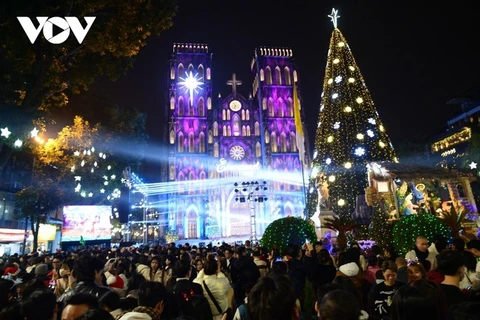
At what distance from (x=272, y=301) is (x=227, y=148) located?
164 feet

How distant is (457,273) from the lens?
3.46 metres

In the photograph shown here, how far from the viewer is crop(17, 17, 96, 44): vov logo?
8.81 meters

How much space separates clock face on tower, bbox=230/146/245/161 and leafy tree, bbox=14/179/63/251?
3155 cm

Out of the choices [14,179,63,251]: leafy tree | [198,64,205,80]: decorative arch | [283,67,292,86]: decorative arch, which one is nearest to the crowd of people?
[14,179,63,251]: leafy tree

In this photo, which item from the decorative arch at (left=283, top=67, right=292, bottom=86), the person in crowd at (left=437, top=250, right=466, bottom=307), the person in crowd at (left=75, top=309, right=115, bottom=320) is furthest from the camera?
the decorative arch at (left=283, top=67, right=292, bottom=86)

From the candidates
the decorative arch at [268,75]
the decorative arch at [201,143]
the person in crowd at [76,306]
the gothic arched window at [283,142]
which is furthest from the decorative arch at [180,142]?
the person in crowd at [76,306]

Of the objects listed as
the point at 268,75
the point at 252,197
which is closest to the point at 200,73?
the point at 268,75

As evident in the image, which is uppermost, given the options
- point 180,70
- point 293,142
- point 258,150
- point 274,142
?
point 180,70

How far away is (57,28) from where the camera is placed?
9.41 meters

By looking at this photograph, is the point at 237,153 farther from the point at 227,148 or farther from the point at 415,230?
the point at 415,230

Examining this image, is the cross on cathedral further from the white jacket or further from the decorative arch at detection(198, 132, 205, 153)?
the white jacket

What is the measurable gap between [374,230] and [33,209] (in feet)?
65.4

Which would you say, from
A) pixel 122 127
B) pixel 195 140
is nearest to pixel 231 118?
pixel 195 140

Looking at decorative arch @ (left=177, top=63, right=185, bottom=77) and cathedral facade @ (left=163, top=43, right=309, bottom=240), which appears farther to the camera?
decorative arch @ (left=177, top=63, right=185, bottom=77)
